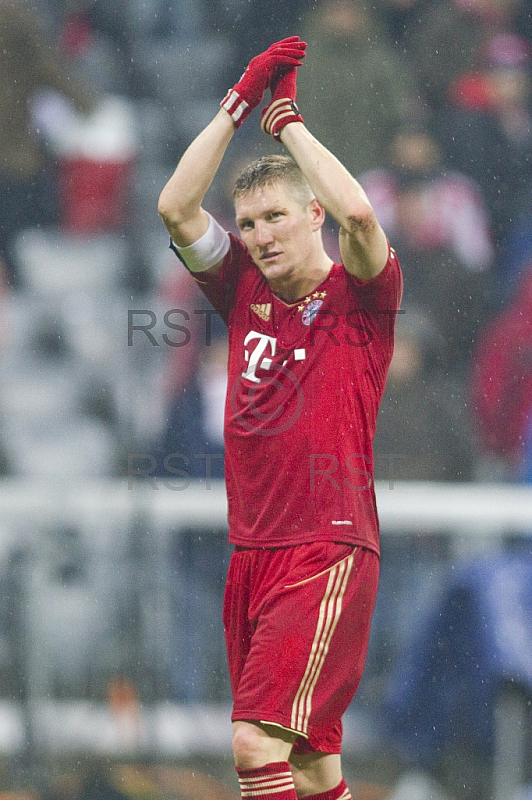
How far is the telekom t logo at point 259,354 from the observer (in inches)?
117

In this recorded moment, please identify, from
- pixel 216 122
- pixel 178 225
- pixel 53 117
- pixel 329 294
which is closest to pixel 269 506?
pixel 329 294

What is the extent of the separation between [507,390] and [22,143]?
258 centimetres

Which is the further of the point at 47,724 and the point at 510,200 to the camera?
the point at 510,200

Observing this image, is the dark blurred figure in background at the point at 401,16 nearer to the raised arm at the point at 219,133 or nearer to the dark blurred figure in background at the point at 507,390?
the dark blurred figure in background at the point at 507,390

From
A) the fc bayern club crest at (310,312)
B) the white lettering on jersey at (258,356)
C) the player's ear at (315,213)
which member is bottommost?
the white lettering on jersey at (258,356)

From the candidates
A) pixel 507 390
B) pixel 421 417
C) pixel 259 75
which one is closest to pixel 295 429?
pixel 259 75

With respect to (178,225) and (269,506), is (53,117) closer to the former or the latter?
(178,225)

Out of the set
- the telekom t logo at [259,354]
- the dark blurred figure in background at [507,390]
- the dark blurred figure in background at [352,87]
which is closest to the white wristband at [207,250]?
the telekom t logo at [259,354]

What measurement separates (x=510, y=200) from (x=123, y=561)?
2379mm

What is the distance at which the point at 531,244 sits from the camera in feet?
16.9

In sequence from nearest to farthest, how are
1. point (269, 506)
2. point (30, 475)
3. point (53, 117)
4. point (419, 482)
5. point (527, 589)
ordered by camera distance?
point (269, 506) < point (527, 589) < point (419, 482) < point (30, 475) < point (53, 117)

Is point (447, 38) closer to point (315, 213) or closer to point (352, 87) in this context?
point (352, 87)

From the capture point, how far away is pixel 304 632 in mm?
2791

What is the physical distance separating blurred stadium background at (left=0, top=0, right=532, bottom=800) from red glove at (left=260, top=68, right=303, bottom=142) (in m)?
1.81
